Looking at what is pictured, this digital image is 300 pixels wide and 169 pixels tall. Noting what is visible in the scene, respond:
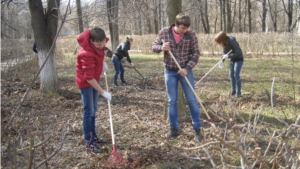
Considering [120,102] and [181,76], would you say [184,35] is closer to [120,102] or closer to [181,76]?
[181,76]

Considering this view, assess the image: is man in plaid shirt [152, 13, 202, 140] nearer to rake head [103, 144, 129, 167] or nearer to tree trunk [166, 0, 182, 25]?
tree trunk [166, 0, 182, 25]

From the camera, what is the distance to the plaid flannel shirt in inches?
148

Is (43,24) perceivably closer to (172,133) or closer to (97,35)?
(97,35)

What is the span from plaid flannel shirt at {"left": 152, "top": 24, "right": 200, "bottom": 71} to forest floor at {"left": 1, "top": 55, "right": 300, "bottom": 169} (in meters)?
0.73

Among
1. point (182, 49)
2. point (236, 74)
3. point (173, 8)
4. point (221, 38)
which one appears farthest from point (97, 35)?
point (236, 74)

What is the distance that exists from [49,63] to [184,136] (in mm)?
3883

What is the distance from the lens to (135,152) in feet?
11.7

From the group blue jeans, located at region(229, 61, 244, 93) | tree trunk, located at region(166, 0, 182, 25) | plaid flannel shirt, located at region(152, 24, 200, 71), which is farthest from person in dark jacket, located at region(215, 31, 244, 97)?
plaid flannel shirt, located at region(152, 24, 200, 71)

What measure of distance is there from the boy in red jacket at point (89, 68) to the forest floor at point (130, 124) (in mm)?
350

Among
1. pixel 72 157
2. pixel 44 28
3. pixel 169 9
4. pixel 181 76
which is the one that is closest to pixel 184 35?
pixel 181 76

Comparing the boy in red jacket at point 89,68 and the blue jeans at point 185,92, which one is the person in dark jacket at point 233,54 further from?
the boy in red jacket at point 89,68

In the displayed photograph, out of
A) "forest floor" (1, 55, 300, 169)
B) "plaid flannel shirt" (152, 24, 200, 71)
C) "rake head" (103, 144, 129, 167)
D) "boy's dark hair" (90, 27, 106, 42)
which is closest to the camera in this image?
"forest floor" (1, 55, 300, 169)

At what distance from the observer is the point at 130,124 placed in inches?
184

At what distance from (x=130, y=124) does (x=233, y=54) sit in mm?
2672
